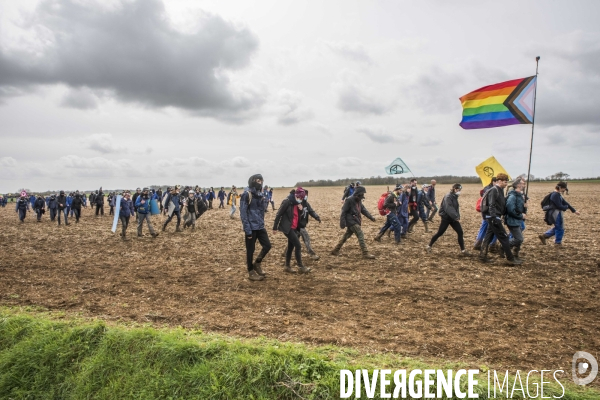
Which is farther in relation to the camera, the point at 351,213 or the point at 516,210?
the point at 351,213

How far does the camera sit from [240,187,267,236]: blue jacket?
26.3 ft

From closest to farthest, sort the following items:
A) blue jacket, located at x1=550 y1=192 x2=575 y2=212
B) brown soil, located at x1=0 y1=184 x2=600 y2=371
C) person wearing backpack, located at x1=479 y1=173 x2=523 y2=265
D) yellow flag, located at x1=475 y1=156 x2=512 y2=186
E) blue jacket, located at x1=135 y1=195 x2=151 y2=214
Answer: brown soil, located at x1=0 y1=184 x2=600 y2=371, person wearing backpack, located at x1=479 y1=173 x2=523 y2=265, blue jacket, located at x1=550 y1=192 x2=575 y2=212, yellow flag, located at x1=475 y1=156 x2=512 y2=186, blue jacket, located at x1=135 y1=195 x2=151 y2=214

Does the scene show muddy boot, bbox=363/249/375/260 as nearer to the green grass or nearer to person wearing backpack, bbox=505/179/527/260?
person wearing backpack, bbox=505/179/527/260

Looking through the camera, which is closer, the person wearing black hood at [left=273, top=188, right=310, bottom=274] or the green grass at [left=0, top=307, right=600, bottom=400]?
the green grass at [left=0, top=307, right=600, bottom=400]

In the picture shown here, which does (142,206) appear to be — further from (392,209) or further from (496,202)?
(496,202)

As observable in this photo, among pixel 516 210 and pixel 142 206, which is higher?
pixel 516 210

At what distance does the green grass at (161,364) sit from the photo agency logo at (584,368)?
286mm

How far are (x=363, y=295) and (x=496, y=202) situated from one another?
185 inches

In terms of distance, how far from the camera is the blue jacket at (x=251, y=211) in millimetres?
8008

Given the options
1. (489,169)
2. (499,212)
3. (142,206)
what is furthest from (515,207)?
(142,206)

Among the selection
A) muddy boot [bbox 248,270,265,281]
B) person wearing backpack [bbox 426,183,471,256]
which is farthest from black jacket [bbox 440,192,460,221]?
muddy boot [bbox 248,270,265,281]

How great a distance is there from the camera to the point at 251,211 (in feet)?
26.7

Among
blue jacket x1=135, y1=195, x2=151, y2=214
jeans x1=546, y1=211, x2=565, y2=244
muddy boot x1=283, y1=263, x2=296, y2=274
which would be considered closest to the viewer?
muddy boot x1=283, y1=263, x2=296, y2=274

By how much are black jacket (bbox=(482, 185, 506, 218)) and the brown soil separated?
1387 mm
